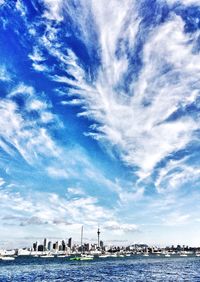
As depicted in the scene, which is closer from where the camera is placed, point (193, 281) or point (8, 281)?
point (193, 281)

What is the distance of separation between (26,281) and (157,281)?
3421cm

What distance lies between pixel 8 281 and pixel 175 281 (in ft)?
145

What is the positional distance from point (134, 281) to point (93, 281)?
10417 millimetres

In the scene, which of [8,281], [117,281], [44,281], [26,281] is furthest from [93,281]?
[8,281]

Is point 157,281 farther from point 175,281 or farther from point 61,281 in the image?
point 61,281

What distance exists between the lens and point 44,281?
86188mm

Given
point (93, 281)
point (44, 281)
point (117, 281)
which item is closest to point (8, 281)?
point (44, 281)

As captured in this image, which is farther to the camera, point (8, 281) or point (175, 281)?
point (8, 281)

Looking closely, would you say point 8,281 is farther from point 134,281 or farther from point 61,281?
point 134,281

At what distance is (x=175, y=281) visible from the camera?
8188 cm

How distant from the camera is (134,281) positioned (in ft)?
273

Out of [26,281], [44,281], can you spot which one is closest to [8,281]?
[26,281]

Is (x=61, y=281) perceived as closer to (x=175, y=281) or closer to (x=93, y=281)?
(x=93, y=281)

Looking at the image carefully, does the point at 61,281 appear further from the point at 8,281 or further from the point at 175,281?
the point at 175,281
